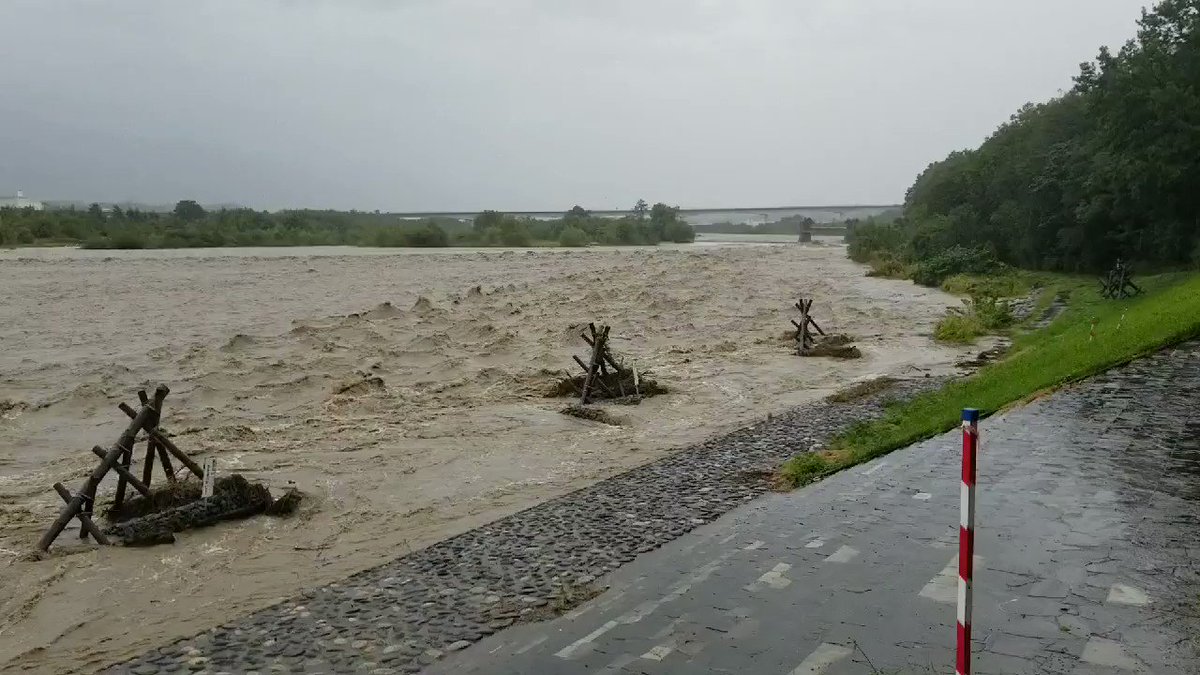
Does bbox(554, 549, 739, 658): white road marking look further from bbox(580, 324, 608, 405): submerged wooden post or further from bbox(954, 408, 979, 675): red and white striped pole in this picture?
bbox(580, 324, 608, 405): submerged wooden post

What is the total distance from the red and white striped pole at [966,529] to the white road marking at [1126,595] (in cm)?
254

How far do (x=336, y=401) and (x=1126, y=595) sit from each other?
48.8ft

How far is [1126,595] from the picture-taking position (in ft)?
22.1

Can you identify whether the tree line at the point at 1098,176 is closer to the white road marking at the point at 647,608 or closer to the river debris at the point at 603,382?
the river debris at the point at 603,382

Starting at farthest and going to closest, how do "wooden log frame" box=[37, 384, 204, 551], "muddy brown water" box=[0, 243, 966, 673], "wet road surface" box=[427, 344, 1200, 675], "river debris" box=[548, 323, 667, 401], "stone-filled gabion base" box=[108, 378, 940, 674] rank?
"river debris" box=[548, 323, 667, 401], "wooden log frame" box=[37, 384, 204, 551], "muddy brown water" box=[0, 243, 966, 673], "stone-filled gabion base" box=[108, 378, 940, 674], "wet road surface" box=[427, 344, 1200, 675]

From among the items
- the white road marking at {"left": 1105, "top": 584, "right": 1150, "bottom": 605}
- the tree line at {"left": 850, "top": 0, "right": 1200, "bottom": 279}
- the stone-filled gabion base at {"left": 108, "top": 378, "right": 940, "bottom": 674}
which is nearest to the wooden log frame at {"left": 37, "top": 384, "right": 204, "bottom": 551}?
the stone-filled gabion base at {"left": 108, "top": 378, "right": 940, "bottom": 674}

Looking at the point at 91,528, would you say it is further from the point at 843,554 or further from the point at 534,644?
the point at 843,554

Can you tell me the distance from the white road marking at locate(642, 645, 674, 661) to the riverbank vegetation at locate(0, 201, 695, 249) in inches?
3305

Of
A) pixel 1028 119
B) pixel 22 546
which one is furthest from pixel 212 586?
pixel 1028 119

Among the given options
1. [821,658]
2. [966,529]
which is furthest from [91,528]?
[966,529]

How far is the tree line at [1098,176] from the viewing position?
3262 centimetres

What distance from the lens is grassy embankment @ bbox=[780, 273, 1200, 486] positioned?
12195 mm

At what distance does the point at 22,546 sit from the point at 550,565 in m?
5.98

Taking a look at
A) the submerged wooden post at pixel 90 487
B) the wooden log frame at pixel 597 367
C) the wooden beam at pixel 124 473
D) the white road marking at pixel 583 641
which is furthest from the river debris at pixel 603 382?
the white road marking at pixel 583 641
